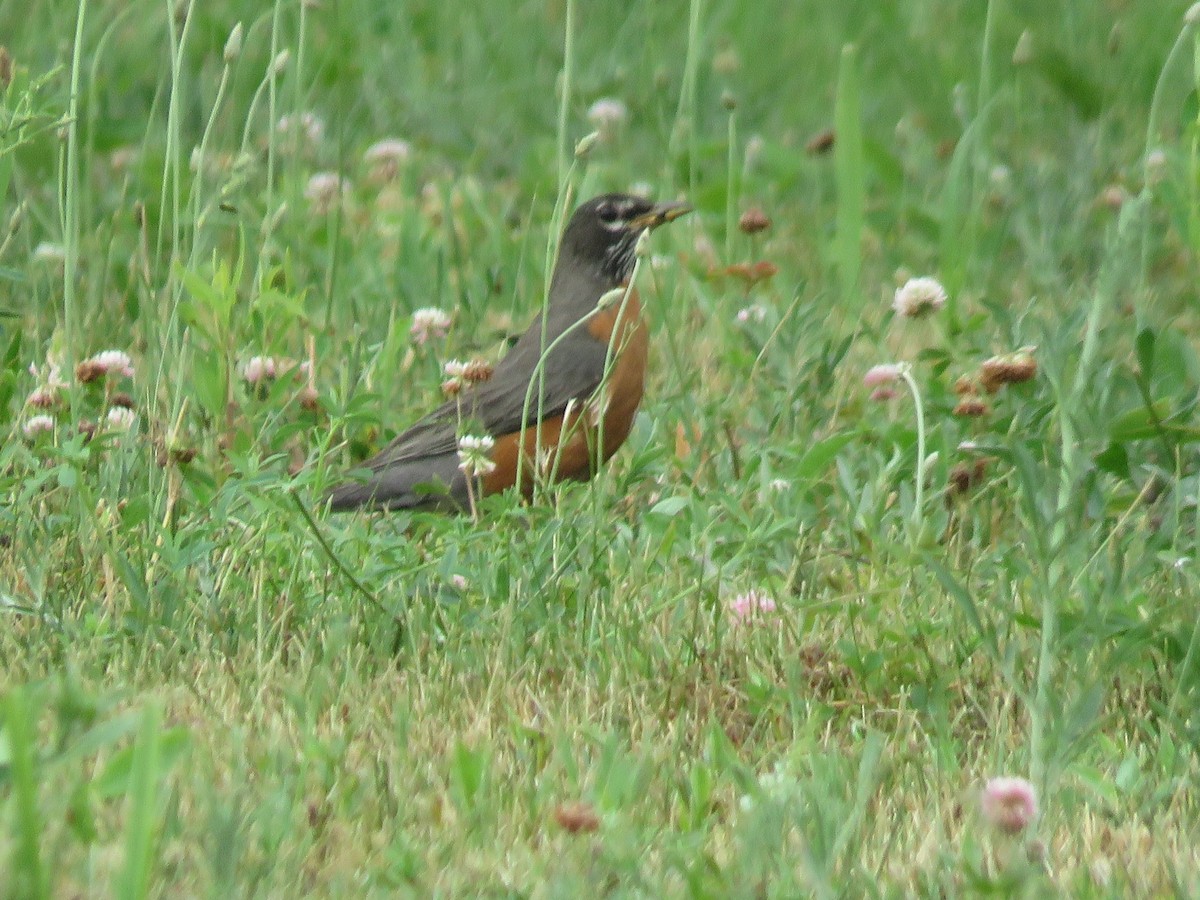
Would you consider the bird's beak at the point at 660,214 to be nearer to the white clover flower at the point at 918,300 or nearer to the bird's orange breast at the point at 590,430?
the bird's orange breast at the point at 590,430

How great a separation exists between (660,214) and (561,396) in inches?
25.7

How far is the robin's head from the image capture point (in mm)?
5336

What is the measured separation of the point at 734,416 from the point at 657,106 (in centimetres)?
197

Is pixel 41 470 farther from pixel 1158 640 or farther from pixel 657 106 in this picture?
pixel 657 106

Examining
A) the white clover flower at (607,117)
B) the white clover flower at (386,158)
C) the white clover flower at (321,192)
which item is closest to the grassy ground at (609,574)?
the white clover flower at (321,192)

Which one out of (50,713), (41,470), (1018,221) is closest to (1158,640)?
(50,713)

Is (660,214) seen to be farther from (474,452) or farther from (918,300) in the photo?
(474,452)

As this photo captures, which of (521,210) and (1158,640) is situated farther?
(521,210)

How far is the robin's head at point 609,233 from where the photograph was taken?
534cm

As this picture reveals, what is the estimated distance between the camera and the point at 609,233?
539 centimetres

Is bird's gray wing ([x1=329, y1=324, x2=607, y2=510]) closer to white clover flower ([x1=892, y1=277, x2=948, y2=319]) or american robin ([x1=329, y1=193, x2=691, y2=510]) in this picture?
american robin ([x1=329, y1=193, x2=691, y2=510])

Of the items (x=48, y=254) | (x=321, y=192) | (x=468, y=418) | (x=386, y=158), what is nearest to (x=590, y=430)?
(x=468, y=418)

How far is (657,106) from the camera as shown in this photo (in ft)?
20.4

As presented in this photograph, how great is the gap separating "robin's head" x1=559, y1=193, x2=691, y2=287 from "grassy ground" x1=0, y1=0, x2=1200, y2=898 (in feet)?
0.50
